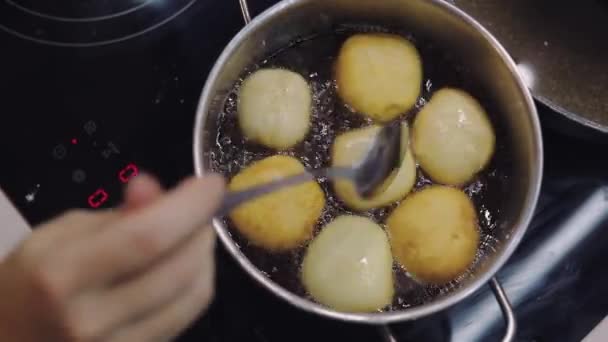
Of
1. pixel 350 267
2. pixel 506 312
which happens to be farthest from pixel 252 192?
pixel 506 312

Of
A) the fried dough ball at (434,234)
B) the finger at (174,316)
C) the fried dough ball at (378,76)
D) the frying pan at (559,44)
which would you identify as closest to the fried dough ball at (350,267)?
the fried dough ball at (434,234)

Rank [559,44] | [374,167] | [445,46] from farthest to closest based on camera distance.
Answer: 1. [559,44]
2. [445,46]
3. [374,167]

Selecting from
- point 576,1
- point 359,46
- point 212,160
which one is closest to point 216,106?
point 212,160

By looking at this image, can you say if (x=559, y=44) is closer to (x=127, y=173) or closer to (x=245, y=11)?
(x=245, y=11)

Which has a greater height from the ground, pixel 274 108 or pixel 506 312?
pixel 274 108

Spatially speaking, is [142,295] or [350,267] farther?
[350,267]

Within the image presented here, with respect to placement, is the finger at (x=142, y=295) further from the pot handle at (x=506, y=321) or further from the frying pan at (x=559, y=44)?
the frying pan at (x=559, y=44)

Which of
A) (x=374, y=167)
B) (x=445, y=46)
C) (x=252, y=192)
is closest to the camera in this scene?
(x=252, y=192)

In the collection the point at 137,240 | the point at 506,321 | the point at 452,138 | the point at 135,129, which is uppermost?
the point at 137,240

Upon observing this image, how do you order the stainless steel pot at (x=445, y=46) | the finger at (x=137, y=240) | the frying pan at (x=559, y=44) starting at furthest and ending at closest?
the frying pan at (x=559, y=44)
the stainless steel pot at (x=445, y=46)
the finger at (x=137, y=240)
